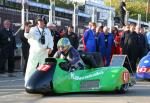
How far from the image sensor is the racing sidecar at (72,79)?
40.2ft

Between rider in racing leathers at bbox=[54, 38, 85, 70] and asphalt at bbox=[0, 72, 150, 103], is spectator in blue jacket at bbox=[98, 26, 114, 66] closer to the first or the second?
asphalt at bbox=[0, 72, 150, 103]

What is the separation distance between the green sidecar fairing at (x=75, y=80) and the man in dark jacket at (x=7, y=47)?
5.64m

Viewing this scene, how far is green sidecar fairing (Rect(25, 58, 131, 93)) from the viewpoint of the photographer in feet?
40.2

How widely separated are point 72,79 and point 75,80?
0.08 metres

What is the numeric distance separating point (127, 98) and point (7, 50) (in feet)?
23.6

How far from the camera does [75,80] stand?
495 inches

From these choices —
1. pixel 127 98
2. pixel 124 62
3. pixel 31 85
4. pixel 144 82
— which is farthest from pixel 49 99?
pixel 124 62

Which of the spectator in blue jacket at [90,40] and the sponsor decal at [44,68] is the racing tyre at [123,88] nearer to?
the sponsor decal at [44,68]

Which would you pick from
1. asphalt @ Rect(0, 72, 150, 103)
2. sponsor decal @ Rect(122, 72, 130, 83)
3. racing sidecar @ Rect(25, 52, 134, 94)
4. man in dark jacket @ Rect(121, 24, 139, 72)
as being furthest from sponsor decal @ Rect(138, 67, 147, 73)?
man in dark jacket @ Rect(121, 24, 139, 72)

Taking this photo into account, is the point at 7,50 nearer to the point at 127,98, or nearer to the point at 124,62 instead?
the point at 124,62

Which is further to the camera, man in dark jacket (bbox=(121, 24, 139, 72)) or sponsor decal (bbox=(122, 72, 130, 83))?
man in dark jacket (bbox=(121, 24, 139, 72))

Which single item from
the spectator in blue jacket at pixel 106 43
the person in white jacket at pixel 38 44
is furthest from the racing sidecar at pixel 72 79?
the spectator in blue jacket at pixel 106 43

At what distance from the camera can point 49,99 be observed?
1186 centimetres

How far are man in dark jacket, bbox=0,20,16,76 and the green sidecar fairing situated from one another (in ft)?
18.5
